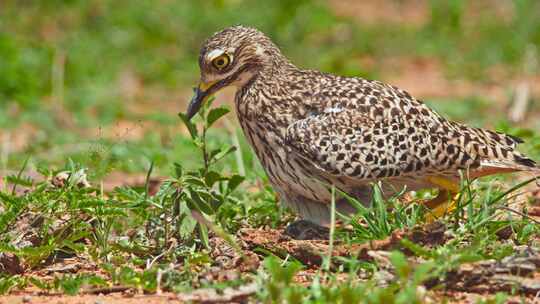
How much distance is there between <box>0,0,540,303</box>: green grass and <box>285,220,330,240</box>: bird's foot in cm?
17

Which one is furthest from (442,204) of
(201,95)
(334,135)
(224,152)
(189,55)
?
(189,55)

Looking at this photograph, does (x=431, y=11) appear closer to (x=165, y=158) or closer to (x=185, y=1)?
(x=185, y=1)

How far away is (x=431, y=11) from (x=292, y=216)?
9.01 meters

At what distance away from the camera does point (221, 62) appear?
22.8 feet

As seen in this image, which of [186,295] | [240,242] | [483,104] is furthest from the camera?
[483,104]

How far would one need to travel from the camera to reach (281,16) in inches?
568

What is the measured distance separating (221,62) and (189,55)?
7598 millimetres

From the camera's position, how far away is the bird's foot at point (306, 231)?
661 centimetres

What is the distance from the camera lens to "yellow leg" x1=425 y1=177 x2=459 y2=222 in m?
6.73

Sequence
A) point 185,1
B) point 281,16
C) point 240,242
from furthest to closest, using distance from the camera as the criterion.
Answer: point 185,1, point 281,16, point 240,242

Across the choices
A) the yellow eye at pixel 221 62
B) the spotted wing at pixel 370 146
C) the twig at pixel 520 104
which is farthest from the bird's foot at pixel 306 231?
the twig at pixel 520 104

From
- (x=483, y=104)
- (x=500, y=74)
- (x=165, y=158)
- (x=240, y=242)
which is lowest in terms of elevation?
(x=240, y=242)

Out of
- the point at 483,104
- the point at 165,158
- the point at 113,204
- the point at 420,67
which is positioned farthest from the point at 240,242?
the point at 420,67

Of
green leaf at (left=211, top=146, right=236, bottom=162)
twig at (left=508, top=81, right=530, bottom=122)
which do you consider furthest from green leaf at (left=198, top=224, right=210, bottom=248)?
twig at (left=508, top=81, right=530, bottom=122)
